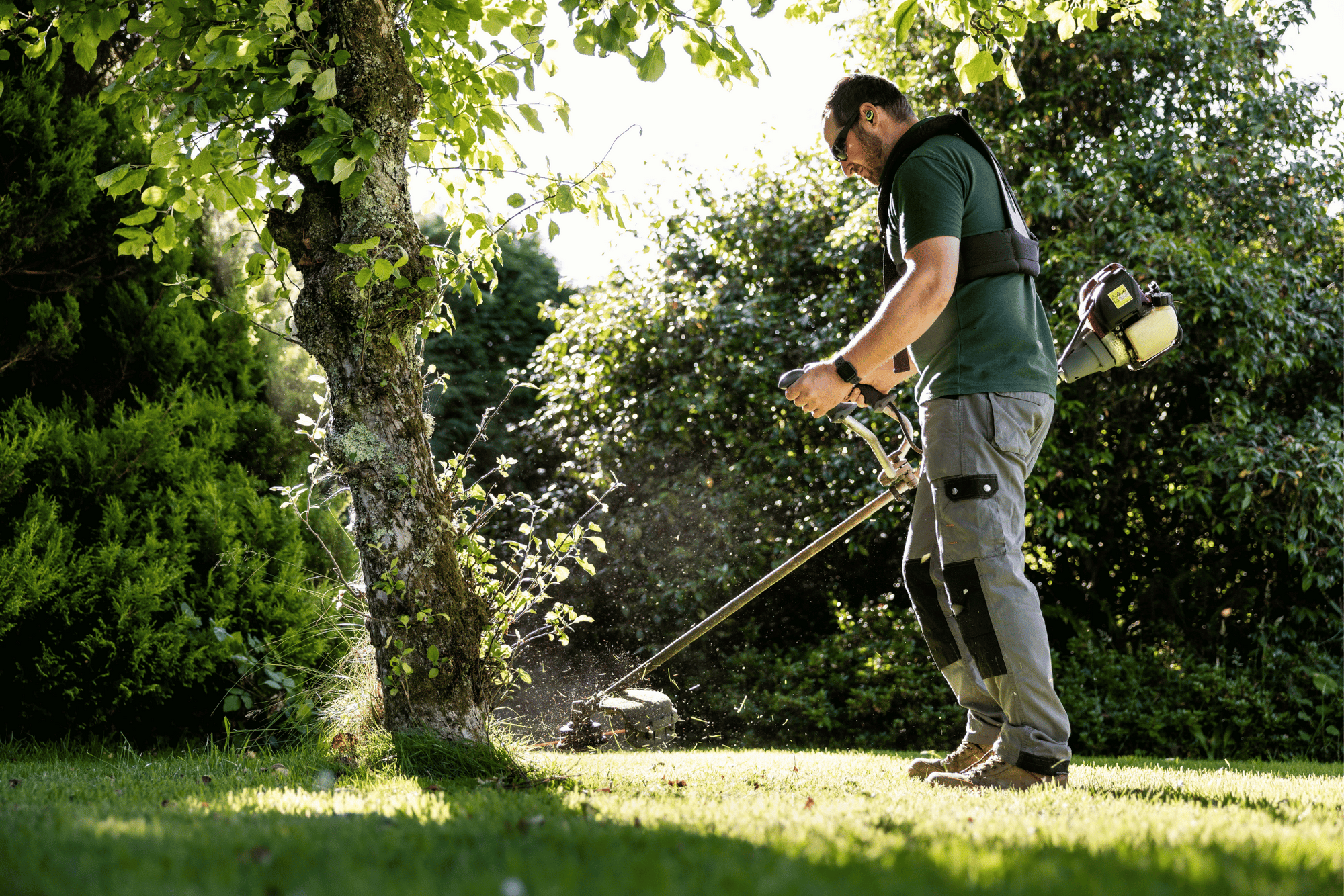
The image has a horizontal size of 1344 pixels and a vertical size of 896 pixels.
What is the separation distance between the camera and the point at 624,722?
16.8ft

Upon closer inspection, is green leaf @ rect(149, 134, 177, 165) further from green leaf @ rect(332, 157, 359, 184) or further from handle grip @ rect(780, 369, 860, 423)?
handle grip @ rect(780, 369, 860, 423)

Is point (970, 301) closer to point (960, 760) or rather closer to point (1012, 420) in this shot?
point (1012, 420)

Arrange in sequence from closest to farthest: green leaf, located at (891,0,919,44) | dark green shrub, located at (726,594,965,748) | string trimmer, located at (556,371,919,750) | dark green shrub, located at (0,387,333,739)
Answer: green leaf, located at (891,0,919,44) < string trimmer, located at (556,371,919,750) < dark green shrub, located at (0,387,333,739) < dark green shrub, located at (726,594,965,748)

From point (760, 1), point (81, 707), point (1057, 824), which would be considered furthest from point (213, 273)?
point (1057, 824)

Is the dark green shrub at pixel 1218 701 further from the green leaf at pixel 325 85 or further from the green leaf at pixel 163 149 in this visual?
the green leaf at pixel 163 149

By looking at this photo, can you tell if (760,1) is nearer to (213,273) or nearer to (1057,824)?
(1057,824)

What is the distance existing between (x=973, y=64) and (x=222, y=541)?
3892mm

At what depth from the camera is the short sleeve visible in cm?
283

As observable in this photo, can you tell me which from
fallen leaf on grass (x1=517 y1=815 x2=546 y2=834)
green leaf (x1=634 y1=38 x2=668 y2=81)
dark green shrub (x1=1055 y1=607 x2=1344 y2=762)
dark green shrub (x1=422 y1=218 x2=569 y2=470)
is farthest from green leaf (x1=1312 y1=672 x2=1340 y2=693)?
dark green shrub (x1=422 y1=218 x2=569 y2=470)

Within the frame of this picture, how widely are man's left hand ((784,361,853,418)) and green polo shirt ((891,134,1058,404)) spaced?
1.02ft

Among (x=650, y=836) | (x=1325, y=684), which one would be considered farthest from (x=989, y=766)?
(x=1325, y=684)

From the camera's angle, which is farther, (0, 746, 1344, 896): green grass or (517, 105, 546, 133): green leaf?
(517, 105, 546, 133): green leaf

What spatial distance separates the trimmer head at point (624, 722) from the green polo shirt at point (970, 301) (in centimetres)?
274

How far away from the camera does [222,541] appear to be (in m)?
4.54
